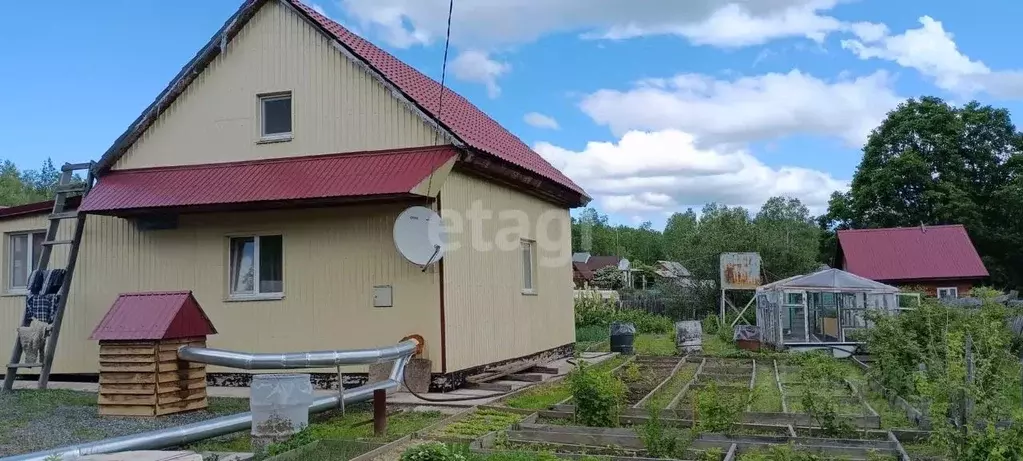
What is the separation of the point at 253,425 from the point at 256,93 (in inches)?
258

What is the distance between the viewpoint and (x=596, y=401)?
8711 mm

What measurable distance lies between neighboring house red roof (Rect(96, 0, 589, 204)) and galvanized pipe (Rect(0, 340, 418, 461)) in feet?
10.7

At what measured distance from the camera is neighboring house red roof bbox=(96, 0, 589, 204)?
11.8 meters

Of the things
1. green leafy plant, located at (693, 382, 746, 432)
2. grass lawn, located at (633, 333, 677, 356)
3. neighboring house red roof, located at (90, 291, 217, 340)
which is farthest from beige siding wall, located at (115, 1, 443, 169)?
grass lawn, located at (633, 333, 677, 356)

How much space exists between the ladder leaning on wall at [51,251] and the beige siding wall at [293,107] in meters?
0.76

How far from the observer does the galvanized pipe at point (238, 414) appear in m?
6.63

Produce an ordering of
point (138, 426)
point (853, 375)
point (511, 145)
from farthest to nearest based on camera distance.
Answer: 1. point (511, 145)
2. point (853, 375)
3. point (138, 426)

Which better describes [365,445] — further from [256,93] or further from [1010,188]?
[1010,188]

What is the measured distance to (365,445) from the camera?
24.8 feet

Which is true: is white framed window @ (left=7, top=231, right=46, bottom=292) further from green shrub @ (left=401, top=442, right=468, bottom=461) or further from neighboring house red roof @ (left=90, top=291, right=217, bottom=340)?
green shrub @ (left=401, top=442, right=468, bottom=461)

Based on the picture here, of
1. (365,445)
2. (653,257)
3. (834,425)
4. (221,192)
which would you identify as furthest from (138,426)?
(653,257)

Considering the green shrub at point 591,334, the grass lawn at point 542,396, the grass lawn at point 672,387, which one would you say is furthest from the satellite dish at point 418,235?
the green shrub at point 591,334

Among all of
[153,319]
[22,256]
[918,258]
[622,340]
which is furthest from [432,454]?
[918,258]

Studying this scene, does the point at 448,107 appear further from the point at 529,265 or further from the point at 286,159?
the point at 529,265
